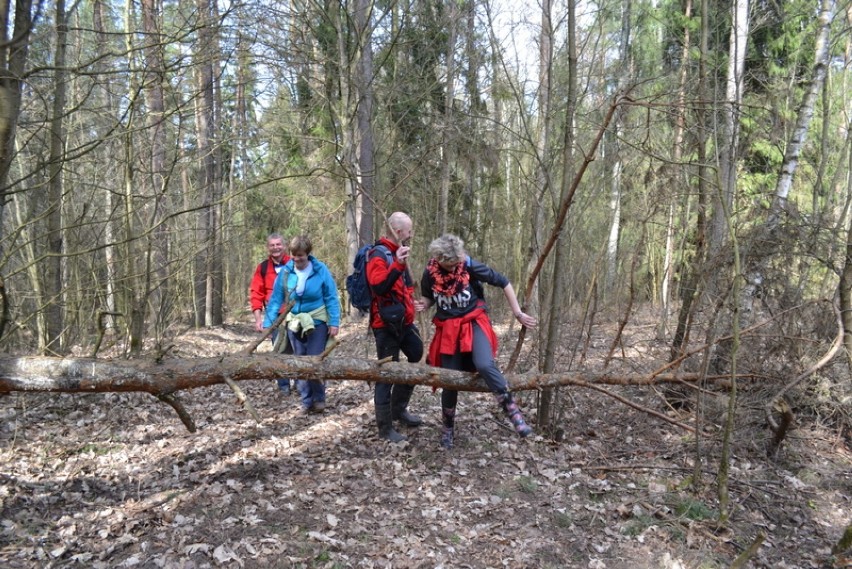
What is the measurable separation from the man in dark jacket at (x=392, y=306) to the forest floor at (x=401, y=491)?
414 millimetres

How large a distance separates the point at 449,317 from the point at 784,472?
3.32 meters

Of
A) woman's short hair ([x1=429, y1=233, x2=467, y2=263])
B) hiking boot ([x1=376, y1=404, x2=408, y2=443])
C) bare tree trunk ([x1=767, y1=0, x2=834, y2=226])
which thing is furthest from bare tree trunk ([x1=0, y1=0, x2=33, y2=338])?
bare tree trunk ([x1=767, y1=0, x2=834, y2=226])

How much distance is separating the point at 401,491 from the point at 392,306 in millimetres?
1522

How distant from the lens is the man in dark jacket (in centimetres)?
437

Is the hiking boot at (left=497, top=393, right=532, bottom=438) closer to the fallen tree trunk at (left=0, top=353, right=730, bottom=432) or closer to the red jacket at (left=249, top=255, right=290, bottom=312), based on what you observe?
the fallen tree trunk at (left=0, top=353, right=730, bottom=432)

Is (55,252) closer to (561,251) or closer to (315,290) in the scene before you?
(315,290)

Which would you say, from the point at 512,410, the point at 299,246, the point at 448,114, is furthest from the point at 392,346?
the point at 448,114

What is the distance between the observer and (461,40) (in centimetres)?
1312

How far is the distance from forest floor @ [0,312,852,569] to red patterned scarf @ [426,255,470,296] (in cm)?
154

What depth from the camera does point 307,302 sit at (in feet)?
18.3

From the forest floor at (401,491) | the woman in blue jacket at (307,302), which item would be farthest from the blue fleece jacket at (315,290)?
the forest floor at (401,491)

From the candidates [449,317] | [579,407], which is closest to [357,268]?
[449,317]

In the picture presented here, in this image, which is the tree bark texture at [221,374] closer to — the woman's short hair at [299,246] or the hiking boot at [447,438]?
the hiking boot at [447,438]

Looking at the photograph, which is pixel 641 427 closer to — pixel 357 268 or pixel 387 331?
pixel 387 331
